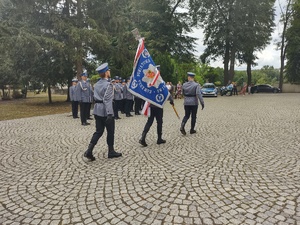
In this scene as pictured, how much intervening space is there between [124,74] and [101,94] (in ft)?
60.8

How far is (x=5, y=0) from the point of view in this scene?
27.4 meters

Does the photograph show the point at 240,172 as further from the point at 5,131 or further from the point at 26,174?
the point at 5,131

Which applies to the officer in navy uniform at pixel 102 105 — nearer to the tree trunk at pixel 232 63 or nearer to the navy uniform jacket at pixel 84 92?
the navy uniform jacket at pixel 84 92

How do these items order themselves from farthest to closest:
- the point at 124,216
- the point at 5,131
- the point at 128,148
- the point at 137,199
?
the point at 5,131, the point at 128,148, the point at 137,199, the point at 124,216

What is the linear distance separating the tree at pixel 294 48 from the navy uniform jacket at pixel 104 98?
137 feet

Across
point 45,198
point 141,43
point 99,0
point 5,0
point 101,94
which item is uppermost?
point 5,0

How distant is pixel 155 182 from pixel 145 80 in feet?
10.3

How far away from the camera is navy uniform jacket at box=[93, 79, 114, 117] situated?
522cm

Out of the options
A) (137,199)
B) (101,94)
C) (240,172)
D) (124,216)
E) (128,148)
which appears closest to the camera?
(124,216)

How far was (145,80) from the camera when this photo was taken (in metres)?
6.54

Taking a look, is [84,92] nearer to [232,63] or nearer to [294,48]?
[232,63]

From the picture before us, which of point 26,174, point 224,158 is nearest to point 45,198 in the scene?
point 26,174

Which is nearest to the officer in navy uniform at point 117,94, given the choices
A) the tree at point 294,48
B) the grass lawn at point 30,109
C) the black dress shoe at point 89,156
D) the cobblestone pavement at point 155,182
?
the cobblestone pavement at point 155,182

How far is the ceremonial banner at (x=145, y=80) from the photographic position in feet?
21.1
